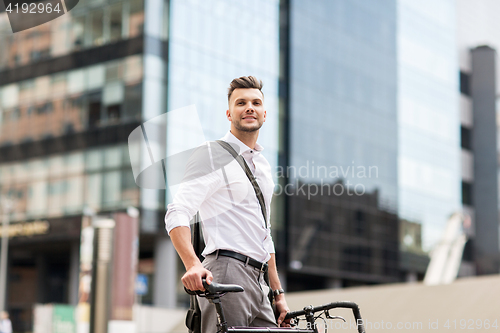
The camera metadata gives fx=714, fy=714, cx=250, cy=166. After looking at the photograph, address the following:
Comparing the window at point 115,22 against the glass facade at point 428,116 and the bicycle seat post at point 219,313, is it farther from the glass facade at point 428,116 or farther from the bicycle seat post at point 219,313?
the bicycle seat post at point 219,313

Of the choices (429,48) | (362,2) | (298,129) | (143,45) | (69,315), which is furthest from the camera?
(429,48)

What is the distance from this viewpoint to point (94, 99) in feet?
116

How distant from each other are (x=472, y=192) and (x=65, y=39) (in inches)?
1343

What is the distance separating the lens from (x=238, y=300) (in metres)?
3.23

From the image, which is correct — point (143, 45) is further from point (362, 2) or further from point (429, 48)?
point (429, 48)

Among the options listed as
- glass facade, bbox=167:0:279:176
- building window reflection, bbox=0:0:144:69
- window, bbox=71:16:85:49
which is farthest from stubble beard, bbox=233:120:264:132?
window, bbox=71:16:85:49

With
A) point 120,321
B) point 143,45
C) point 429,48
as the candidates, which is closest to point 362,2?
point 429,48

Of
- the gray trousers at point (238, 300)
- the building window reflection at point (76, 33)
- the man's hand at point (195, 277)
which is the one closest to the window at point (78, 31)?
the building window reflection at point (76, 33)

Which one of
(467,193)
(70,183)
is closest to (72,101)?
(70,183)

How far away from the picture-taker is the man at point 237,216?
3199 millimetres

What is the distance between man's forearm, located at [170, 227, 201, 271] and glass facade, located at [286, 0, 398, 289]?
113ft

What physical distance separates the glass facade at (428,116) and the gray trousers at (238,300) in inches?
1742

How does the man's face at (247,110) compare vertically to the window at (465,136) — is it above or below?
below

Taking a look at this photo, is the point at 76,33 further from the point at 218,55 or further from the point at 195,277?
the point at 195,277
